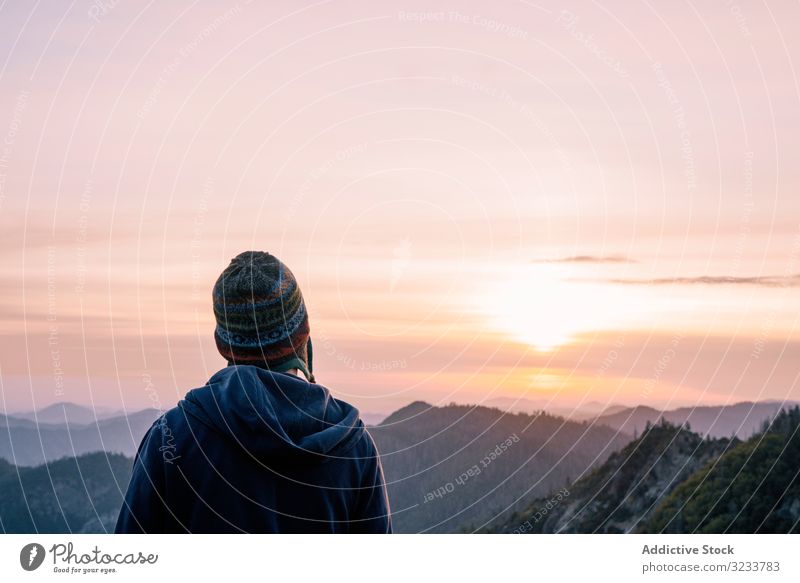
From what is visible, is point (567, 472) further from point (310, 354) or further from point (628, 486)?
point (310, 354)

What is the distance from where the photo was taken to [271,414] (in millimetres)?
6371

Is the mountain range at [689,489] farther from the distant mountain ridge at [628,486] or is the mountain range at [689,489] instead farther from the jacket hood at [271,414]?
the jacket hood at [271,414]

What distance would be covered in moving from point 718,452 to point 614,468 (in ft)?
50.5

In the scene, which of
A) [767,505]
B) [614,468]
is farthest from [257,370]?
[614,468]

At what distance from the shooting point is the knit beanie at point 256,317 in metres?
6.85

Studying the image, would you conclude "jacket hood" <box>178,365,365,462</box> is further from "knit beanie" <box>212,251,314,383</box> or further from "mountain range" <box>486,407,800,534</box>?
"mountain range" <box>486,407,800,534</box>

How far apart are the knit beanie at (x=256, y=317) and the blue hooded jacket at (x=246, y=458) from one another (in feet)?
1.11

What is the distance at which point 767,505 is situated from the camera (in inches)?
1363

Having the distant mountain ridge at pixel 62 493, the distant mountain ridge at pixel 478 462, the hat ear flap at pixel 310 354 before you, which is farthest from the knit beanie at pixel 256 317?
the distant mountain ridge at pixel 62 493

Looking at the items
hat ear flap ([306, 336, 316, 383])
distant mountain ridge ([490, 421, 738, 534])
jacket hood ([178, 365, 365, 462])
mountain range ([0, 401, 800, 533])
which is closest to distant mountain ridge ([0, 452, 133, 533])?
mountain range ([0, 401, 800, 533])

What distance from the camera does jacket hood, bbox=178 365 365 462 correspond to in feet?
20.9
